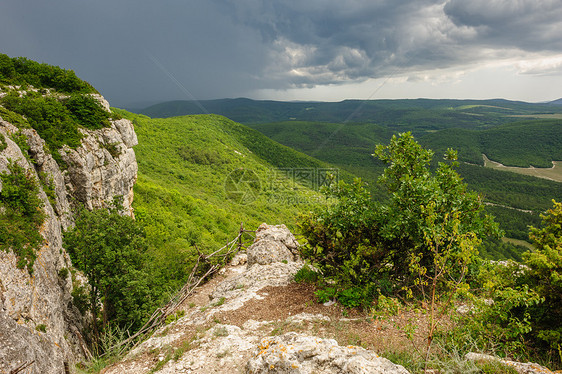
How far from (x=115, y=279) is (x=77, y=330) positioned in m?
1.99

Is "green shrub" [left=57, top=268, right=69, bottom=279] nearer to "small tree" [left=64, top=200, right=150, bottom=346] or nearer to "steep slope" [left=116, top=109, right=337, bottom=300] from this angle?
"small tree" [left=64, top=200, right=150, bottom=346]

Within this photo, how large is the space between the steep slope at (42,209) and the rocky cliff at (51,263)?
0.08ft

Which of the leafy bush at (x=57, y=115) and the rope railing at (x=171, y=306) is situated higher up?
the leafy bush at (x=57, y=115)

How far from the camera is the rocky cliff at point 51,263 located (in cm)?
601

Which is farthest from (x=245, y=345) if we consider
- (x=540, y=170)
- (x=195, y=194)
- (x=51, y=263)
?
(x=540, y=170)

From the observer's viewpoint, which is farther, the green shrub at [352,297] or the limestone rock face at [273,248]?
the limestone rock face at [273,248]

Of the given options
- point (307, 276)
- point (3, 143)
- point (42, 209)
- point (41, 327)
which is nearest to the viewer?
point (41, 327)

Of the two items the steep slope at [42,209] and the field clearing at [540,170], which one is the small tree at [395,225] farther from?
the field clearing at [540,170]

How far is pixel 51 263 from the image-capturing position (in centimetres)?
909

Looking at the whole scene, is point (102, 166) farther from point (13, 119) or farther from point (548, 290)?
point (548, 290)

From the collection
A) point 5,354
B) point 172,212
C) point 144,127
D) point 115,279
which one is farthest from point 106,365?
point 144,127

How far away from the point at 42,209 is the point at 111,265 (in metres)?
3.33

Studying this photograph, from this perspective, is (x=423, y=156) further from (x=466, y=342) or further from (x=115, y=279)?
(x=115, y=279)

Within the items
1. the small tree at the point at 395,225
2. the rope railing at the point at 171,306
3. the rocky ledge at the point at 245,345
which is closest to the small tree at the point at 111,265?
the rope railing at the point at 171,306
